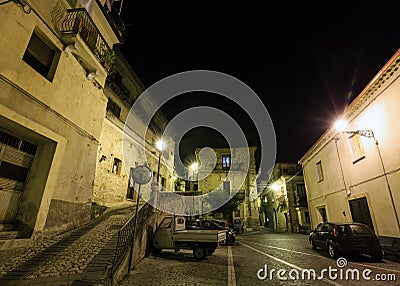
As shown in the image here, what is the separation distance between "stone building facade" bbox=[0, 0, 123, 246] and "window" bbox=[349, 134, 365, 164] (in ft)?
47.4

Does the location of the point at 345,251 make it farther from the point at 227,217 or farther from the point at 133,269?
the point at 227,217

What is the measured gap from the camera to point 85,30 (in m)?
9.60

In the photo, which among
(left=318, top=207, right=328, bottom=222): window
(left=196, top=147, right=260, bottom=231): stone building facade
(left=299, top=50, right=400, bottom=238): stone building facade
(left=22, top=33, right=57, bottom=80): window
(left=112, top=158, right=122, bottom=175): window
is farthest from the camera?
(left=196, top=147, right=260, bottom=231): stone building facade

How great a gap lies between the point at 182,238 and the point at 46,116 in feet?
24.0

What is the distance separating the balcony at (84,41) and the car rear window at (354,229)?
537 inches

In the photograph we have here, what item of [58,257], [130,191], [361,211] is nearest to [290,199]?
[361,211]

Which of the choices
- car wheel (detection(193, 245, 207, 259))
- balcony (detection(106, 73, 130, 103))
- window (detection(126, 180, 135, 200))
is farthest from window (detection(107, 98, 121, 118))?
car wheel (detection(193, 245, 207, 259))

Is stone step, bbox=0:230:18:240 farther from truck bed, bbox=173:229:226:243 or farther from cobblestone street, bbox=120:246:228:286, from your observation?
truck bed, bbox=173:229:226:243

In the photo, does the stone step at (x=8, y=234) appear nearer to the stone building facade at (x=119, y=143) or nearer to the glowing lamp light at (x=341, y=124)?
the stone building facade at (x=119, y=143)

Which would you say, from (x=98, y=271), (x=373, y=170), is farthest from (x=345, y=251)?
(x=98, y=271)

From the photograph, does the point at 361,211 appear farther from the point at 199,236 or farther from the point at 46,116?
the point at 46,116

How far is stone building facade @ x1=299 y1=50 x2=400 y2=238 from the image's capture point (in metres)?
9.20

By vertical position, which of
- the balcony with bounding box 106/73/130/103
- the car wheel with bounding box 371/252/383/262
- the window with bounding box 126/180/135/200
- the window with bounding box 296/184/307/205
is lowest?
the car wheel with bounding box 371/252/383/262

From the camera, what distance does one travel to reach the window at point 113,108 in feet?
48.7
